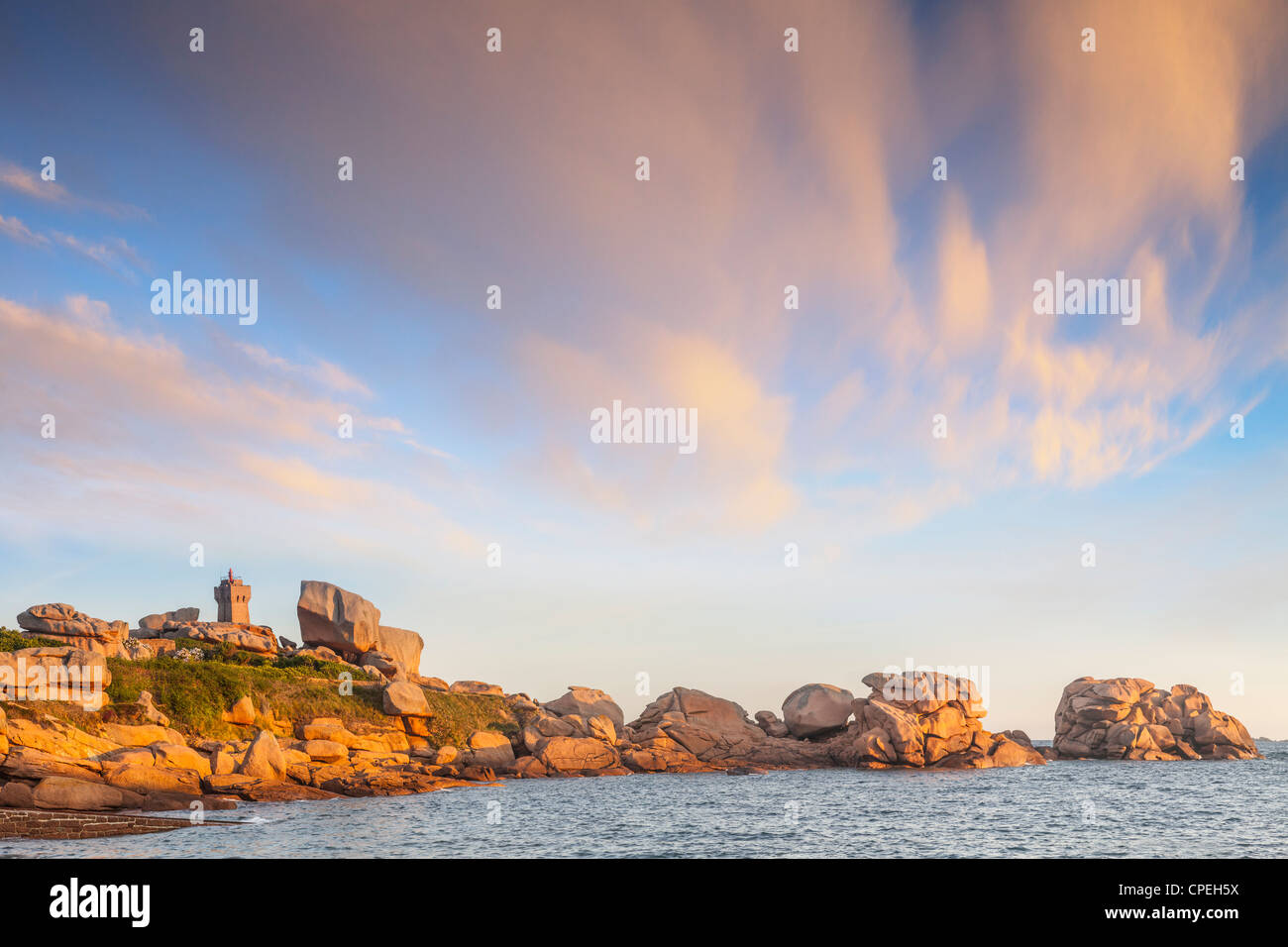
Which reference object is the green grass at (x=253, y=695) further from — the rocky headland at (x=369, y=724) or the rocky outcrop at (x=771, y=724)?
the rocky outcrop at (x=771, y=724)

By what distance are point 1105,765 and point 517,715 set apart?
6444 cm

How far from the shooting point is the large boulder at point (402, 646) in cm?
8994

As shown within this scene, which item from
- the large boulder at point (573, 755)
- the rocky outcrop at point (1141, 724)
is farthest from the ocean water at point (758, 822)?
the rocky outcrop at point (1141, 724)

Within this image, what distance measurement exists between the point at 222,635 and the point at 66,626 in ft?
50.6

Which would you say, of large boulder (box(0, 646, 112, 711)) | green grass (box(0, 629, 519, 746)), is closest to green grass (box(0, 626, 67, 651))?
green grass (box(0, 629, 519, 746))

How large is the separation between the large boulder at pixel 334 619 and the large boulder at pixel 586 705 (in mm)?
21163

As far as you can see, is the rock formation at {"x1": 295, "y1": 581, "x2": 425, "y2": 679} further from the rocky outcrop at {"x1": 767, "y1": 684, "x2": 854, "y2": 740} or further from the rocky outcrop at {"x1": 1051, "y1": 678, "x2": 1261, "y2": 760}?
the rocky outcrop at {"x1": 1051, "y1": 678, "x2": 1261, "y2": 760}

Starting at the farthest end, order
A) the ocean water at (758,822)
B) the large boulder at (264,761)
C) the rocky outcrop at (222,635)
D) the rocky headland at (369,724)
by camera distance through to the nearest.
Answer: the rocky outcrop at (222,635) → the large boulder at (264,761) → the rocky headland at (369,724) → the ocean water at (758,822)

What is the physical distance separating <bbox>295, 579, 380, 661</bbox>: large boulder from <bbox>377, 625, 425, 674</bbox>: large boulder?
254cm

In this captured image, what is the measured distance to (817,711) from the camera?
87812 millimetres

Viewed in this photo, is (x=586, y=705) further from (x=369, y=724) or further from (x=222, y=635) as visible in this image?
(x=222, y=635)

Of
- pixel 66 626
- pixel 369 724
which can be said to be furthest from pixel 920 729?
pixel 66 626

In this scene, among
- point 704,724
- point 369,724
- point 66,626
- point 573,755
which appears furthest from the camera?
point 704,724

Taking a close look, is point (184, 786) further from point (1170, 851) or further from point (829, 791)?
point (1170, 851)
